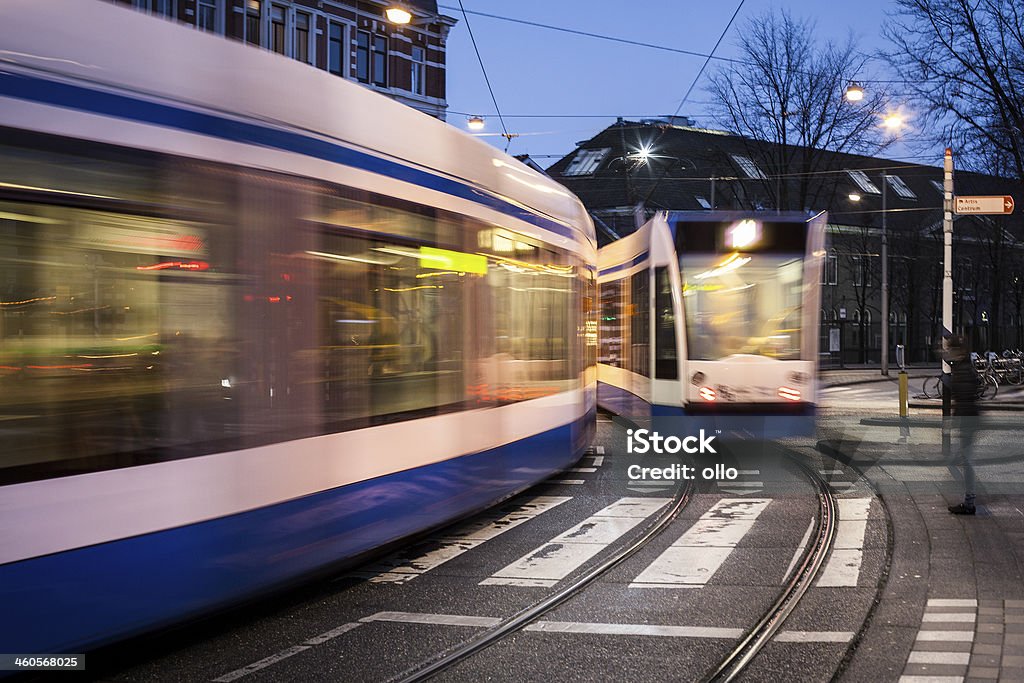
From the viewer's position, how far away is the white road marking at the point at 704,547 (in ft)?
23.5

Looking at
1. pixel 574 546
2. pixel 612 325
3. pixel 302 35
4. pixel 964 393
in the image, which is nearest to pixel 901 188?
pixel 302 35

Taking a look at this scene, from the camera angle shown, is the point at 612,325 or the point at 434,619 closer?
the point at 434,619

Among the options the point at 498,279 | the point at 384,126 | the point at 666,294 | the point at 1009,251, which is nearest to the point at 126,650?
the point at 384,126

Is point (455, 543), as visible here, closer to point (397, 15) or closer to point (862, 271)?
point (397, 15)

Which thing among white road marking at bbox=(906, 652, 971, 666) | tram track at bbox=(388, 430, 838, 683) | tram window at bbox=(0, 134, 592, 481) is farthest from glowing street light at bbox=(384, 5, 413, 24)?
white road marking at bbox=(906, 652, 971, 666)

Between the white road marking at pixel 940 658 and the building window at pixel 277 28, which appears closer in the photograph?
the white road marking at pixel 940 658

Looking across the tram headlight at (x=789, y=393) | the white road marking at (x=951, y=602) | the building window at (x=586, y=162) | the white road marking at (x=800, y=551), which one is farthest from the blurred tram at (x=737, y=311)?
the building window at (x=586, y=162)

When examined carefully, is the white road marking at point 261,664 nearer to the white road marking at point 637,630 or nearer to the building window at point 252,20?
the white road marking at point 637,630

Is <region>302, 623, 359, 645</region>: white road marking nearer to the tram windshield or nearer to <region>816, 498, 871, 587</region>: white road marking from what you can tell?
<region>816, 498, 871, 587</region>: white road marking

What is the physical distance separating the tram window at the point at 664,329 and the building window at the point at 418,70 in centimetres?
2896

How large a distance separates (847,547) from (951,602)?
175cm

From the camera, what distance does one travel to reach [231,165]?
18.3ft

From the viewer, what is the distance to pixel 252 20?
116ft

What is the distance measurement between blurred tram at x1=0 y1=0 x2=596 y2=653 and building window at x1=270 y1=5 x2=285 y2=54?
30.0 meters
